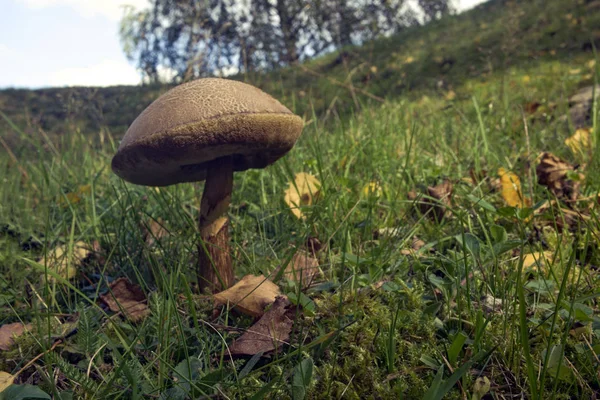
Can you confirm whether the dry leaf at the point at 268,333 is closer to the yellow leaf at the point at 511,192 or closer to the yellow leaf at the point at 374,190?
the yellow leaf at the point at 374,190

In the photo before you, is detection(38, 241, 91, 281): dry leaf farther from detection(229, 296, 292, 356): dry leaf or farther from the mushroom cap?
detection(229, 296, 292, 356): dry leaf

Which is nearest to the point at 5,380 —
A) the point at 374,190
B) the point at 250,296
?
the point at 250,296

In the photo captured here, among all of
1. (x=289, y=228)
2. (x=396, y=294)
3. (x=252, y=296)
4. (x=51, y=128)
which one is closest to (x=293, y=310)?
(x=252, y=296)

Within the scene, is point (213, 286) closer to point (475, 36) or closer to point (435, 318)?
point (435, 318)

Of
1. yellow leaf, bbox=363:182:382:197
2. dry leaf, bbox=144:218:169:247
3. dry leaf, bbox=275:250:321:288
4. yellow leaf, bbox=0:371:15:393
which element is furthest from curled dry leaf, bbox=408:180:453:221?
yellow leaf, bbox=0:371:15:393

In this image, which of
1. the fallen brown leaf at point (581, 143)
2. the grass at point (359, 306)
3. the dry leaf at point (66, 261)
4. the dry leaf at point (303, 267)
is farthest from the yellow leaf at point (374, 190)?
the dry leaf at point (66, 261)
